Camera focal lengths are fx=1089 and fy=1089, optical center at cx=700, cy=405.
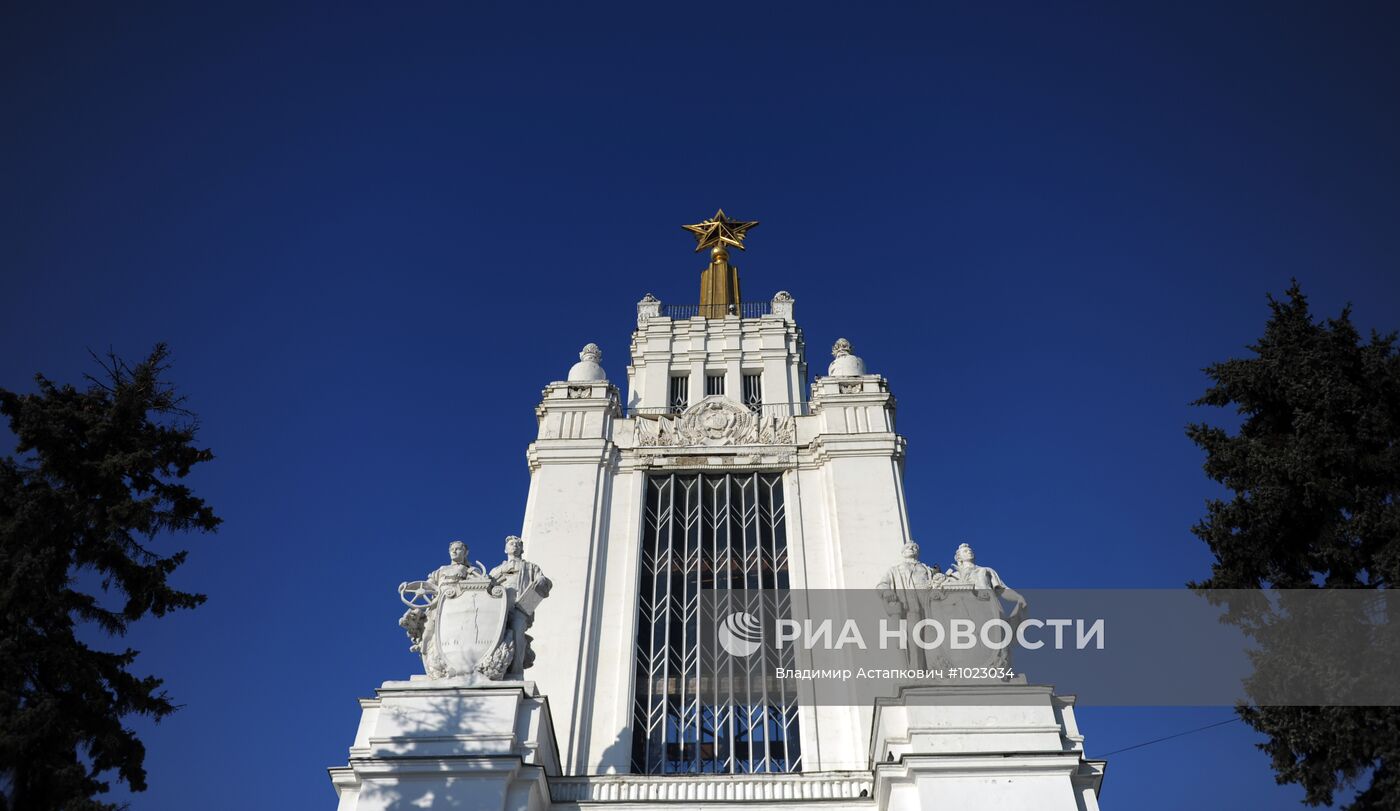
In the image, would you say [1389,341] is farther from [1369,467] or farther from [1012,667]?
[1012,667]

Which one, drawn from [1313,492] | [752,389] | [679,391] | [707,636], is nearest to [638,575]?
[707,636]

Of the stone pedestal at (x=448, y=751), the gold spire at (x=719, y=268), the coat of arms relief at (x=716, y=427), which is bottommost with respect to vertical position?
the stone pedestal at (x=448, y=751)

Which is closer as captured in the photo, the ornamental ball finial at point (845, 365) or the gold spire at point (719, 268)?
the ornamental ball finial at point (845, 365)

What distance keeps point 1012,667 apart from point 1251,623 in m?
3.91

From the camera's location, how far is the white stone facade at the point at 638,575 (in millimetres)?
15102

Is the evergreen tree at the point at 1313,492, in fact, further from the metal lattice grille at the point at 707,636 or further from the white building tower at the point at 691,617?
the metal lattice grille at the point at 707,636

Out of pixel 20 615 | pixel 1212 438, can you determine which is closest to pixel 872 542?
pixel 1212 438

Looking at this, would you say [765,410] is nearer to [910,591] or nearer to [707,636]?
[707,636]

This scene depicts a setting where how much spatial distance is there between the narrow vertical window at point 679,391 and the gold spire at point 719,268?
3.63m

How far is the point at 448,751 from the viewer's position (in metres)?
15.1

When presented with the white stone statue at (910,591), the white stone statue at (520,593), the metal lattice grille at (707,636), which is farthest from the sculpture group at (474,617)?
the white stone statue at (910,591)

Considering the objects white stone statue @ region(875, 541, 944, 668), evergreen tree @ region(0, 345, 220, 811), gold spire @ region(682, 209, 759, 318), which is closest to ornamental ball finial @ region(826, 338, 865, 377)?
gold spire @ region(682, 209, 759, 318)

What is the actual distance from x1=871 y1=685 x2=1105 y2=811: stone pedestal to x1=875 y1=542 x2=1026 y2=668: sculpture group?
85 centimetres

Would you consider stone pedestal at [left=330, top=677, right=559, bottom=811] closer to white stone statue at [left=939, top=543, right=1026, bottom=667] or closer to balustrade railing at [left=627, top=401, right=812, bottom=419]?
white stone statue at [left=939, top=543, right=1026, bottom=667]
